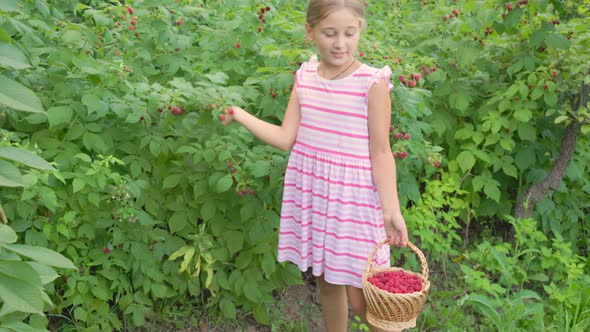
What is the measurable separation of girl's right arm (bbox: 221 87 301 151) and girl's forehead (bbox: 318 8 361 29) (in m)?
0.42

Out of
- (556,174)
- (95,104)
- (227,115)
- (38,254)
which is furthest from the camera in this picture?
(556,174)

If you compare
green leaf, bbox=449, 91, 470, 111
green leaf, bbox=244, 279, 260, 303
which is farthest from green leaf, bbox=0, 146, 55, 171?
green leaf, bbox=449, 91, 470, 111

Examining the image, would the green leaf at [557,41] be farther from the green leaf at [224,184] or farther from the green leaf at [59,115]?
the green leaf at [59,115]

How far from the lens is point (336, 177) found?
2.59m

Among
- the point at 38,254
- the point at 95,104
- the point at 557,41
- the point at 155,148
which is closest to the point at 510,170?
the point at 557,41

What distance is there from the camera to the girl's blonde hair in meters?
2.40

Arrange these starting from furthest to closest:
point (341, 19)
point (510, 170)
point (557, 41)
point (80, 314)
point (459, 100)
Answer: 1. point (510, 170)
2. point (459, 100)
3. point (557, 41)
4. point (80, 314)
5. point (341, 19)

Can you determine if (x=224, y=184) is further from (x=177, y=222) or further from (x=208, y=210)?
(x=177, y=222)

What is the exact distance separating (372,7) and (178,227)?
2511mm

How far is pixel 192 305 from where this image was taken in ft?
11.7

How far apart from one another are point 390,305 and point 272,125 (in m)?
0.88

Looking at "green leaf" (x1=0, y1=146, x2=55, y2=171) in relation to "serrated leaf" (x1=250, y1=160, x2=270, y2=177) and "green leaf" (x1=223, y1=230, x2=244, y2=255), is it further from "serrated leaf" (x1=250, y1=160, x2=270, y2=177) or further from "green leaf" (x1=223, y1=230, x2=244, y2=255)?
"green leaf" (x1=223, y1=230, x2=244, y2=255)

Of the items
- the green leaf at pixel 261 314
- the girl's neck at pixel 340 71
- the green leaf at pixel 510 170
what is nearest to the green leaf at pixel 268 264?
the green leaf at pixel 261 314

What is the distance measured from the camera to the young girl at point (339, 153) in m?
2.48
